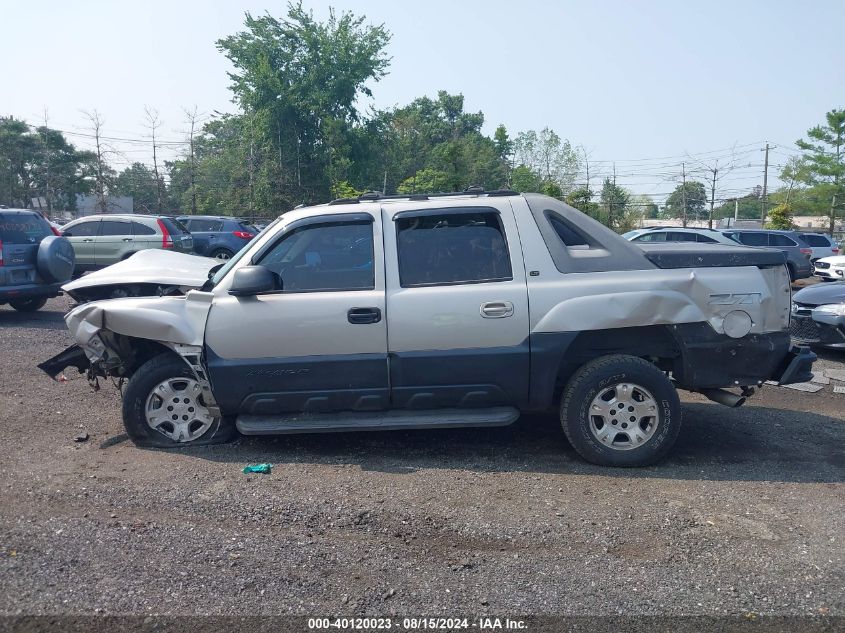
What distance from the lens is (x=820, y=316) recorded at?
8.81 meters

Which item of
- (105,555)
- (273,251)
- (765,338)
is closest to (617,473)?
(765,338)

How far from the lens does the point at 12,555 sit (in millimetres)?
3844

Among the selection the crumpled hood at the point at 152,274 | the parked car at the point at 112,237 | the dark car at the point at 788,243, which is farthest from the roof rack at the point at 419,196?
the dark car at the point at 788,243

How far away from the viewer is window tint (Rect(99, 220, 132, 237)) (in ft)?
59.4

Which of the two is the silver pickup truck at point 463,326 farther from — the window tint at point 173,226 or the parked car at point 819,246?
the parked car at point 819,246

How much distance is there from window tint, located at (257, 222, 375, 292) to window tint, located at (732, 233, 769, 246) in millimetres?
19129

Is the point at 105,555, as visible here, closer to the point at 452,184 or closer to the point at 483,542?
the point at 483,542

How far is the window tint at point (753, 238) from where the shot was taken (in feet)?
72.5

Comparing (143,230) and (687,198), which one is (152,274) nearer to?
(143,230)

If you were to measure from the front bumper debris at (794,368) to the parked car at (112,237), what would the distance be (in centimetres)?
1544

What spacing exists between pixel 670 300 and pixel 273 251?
2.87 meters

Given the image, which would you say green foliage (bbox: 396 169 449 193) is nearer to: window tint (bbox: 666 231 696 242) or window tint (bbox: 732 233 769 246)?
window tint (bbox: 666 231 696 242)

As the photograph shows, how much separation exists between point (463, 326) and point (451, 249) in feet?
1.96

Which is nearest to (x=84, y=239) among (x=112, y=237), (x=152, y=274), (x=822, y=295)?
(x=112, y=237)
